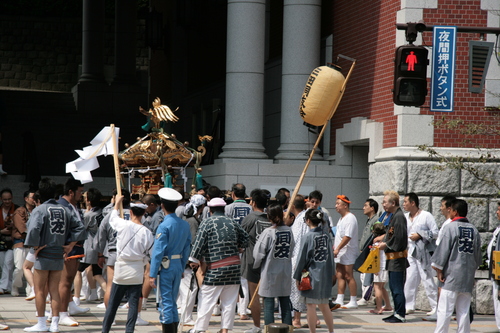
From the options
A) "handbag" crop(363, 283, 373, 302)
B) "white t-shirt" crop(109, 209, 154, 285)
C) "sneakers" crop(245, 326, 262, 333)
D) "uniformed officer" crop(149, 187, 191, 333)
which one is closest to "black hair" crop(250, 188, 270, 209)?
"sneakers" crop(245, 326, 262, 333)

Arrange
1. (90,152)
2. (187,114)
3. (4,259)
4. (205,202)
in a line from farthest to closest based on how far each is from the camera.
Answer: (187,114)
(4,259)
(205,202)
(90,152)

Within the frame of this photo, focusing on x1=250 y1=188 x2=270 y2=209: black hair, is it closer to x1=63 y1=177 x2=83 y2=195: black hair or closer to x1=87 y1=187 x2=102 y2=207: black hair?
x1=63 y1=177 x2=83 y2=195: black hair

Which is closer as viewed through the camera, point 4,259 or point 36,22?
point 4,259

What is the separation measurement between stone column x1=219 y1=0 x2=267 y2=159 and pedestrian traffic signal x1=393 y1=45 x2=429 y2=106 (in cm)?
687

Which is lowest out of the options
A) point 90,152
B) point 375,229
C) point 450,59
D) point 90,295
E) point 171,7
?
point 90,295

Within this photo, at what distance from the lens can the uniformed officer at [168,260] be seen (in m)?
9.85

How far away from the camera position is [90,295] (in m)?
14.6

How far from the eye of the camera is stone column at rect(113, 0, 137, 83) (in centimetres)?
3253

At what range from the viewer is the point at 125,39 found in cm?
3281

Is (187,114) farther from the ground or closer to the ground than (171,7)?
closer to the ground

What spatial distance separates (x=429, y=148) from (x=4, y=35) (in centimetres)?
2768

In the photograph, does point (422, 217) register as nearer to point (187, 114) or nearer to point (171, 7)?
point (187, 114)

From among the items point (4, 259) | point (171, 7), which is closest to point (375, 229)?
point (4, 259)

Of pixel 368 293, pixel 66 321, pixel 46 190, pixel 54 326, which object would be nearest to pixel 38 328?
pixel 54 326
